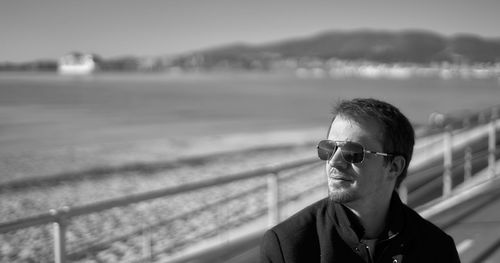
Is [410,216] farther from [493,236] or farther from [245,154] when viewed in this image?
[245,154]

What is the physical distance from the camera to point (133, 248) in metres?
6.88

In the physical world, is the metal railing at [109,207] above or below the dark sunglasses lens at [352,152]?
below

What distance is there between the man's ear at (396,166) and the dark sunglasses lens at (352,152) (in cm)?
11

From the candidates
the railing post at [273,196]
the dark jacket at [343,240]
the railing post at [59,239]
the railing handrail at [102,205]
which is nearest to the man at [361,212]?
the dark jacket at [343,240]

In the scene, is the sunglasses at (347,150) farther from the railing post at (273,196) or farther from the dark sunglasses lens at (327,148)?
the railing post at (273,196)

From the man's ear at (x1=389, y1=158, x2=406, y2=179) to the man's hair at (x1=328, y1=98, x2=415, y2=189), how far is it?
12 millimetres

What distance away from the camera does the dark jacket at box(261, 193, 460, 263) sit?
1.38 m

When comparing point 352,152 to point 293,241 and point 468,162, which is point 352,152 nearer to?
point 293,241

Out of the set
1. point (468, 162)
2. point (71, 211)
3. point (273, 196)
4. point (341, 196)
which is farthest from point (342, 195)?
point (468, 162)

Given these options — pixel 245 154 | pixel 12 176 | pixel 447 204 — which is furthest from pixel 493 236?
pixel 245 154

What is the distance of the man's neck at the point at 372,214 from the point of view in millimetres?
1470

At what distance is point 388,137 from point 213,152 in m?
20.7

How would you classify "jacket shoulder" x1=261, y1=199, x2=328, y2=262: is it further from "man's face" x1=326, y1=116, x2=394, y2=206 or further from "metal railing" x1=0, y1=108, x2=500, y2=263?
"metal railing" x1=0, y1=108, x2=500, y2=263

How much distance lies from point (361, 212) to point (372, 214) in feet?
0.10
